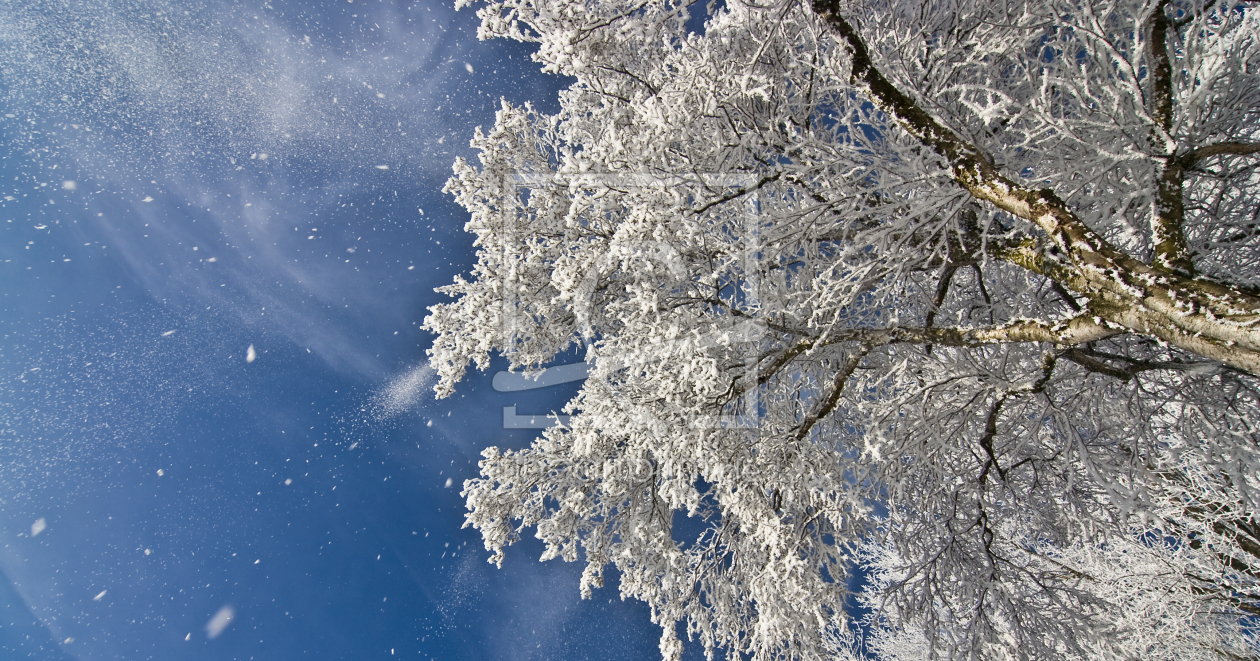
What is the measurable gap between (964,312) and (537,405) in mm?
7360

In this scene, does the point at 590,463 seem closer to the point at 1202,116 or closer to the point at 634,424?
the point at 634,424

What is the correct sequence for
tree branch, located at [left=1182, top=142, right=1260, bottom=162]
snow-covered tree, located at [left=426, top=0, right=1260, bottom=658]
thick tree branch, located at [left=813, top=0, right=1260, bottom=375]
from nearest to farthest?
1. thick tree branch, located at [left=813, top=0, right=1260, bottom=375]
2. tree branch, located at [left=1182, top=142, right=1260, bottom=162]
3. snow-covered tree, located at [left=426, top=0, right=1260, bottom=658]

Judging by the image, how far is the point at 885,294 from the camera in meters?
3.88

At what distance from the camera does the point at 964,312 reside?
16.6 ft

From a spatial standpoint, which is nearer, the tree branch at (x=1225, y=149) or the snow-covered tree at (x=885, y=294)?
the tree branch at (x=1225, y=149)

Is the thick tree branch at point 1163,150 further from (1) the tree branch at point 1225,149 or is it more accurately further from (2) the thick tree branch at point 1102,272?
(2) the thick tree branch at point 1102,272

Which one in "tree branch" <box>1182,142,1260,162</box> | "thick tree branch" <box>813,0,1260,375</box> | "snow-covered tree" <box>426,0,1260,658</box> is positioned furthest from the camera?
"snow-covered tree" <box>426,0,1260,658</box>

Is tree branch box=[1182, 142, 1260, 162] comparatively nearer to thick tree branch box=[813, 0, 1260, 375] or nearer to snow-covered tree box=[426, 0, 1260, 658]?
snow-covered tree box=[426, 0, 1260, 658]

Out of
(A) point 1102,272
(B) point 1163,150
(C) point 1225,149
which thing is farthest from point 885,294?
(C) point 1225,149

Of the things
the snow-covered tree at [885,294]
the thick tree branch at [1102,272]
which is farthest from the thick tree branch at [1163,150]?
the thick tree branch at [1102,272]

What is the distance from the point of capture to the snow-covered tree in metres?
3.07

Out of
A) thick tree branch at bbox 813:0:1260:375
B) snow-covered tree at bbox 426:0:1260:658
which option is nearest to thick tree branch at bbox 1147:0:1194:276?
snow-covered tree at bbox 426:0:1260:658

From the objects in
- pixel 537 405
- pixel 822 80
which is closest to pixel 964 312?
pixel 822 80

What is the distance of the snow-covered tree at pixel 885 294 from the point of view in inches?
121
